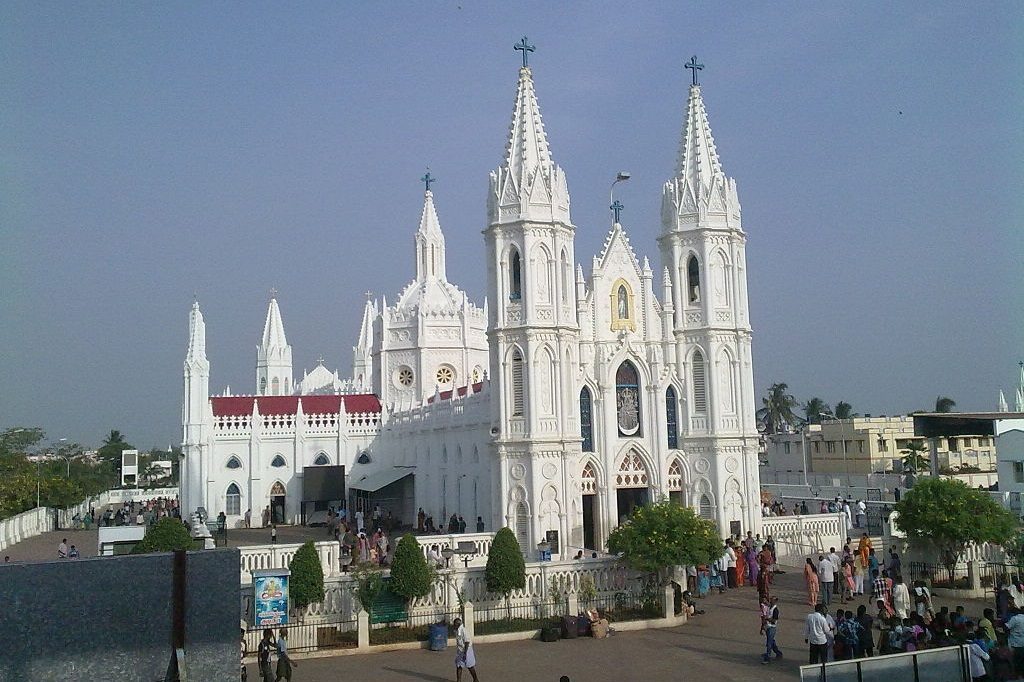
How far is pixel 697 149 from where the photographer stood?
3672 centimetres

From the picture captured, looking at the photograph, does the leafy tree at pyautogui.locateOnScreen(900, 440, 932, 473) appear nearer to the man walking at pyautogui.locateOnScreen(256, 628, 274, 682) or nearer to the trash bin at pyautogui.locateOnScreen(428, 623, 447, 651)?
the trash bin at pyautogui.locateOnScreen(428, 623, 447, 651)

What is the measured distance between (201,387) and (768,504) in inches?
1176

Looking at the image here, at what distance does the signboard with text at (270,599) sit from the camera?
1964 cm

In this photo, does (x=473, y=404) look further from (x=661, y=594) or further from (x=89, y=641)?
(x=89, y=641)

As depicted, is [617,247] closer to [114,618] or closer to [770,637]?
[770,637]

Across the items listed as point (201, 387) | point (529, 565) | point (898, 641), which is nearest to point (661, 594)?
point (529, 565)

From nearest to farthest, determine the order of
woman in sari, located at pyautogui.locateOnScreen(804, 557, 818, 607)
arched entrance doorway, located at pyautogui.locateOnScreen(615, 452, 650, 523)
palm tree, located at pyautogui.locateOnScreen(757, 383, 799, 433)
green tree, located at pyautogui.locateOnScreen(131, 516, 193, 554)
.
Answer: green tree, located at pyautogui.locateOnScreen(131, 516, 193, 554)
woman in sari, located at pyautogui.locateOnScreen(804, 557, 818, 607)
arched entrance doorway, located at pyautogui.locateOnScreen(615, 452, 650, 523)
palm tree, located at pyautogui.locateOnScreen(757, 383, 799, 433)

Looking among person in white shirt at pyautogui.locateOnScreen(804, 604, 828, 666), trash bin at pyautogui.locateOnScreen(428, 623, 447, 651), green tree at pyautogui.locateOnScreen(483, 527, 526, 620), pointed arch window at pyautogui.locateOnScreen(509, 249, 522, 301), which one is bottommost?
trash bin at pyautogui.locateOnScreen(428, 623, 447, 651)

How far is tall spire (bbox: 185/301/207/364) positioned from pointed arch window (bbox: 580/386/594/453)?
26.1 metres

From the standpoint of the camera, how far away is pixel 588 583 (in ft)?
76.8

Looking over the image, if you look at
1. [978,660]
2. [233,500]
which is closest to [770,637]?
[978,660]

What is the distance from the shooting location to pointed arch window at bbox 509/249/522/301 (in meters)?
33.9

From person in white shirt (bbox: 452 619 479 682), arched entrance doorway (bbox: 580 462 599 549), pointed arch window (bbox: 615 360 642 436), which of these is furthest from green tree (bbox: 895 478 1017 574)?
person in white shirt (bbox: 452 619 479 682)

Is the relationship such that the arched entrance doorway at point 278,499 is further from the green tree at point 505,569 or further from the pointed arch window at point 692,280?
the green tree at point 505,569
